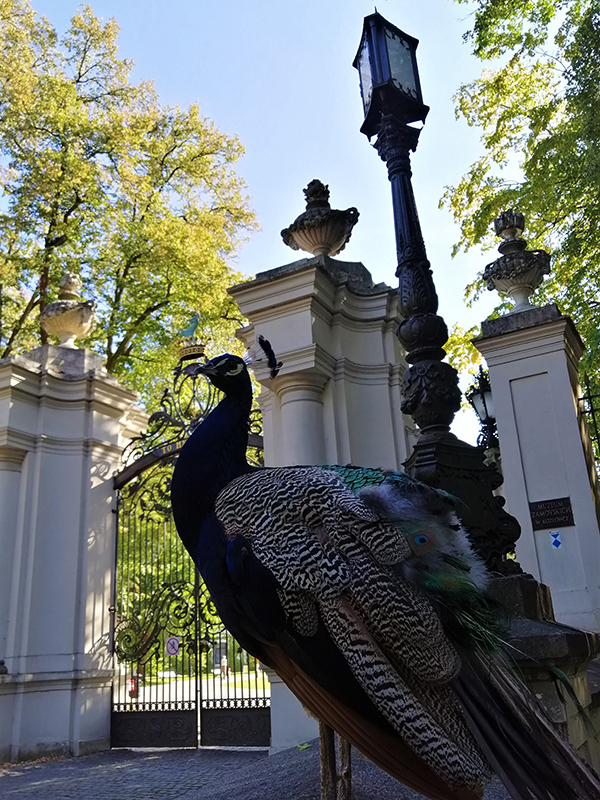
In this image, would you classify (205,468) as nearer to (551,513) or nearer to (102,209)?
(551,513)

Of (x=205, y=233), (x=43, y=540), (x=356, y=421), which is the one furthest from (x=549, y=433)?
(x=205, y=233)

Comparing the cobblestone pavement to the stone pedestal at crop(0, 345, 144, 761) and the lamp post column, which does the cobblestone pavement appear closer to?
the stone pedestal at crop(0, 345, 144, 761)

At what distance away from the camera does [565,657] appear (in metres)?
2.98

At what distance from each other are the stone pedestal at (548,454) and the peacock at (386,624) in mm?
3510

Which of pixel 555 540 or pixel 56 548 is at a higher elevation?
pixel 56 548

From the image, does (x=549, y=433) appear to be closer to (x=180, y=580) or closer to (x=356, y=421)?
(x=356, y=421)

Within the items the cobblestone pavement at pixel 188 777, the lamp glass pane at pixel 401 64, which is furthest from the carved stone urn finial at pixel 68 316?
the lamp glass pane at pixel 401 64

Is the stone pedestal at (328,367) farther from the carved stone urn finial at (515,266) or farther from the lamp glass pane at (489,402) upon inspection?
the lamp glass pane at (489,402)

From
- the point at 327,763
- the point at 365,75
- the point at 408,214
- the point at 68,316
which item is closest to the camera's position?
the point at 327,763

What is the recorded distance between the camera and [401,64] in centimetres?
417

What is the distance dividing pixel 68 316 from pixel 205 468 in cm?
662

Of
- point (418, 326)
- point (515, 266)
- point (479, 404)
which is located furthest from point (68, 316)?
point (418, 326)

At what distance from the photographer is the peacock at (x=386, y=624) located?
1.87 metres

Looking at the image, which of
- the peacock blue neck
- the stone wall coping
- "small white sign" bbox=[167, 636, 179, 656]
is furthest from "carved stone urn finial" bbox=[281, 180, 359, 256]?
"small white sign" bbox=[167, 636, 179, 656]
